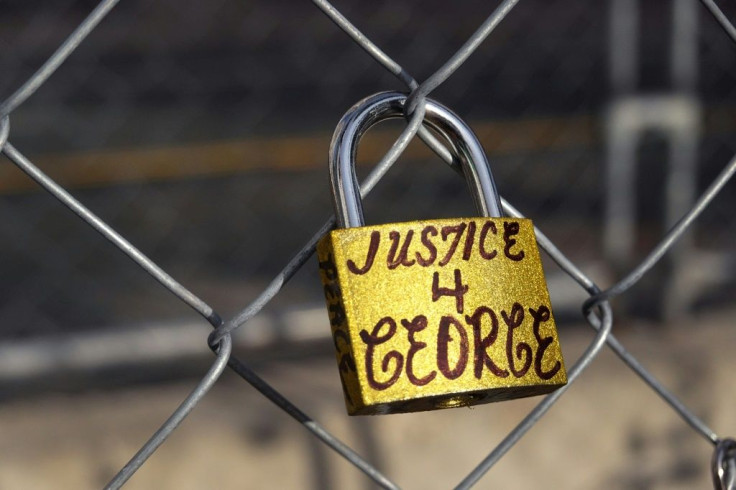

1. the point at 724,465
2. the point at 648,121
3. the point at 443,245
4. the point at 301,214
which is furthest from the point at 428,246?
the point at 301,214

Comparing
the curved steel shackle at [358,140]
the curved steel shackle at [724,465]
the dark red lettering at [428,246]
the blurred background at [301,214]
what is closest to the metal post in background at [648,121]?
the blurred background at [301,214]

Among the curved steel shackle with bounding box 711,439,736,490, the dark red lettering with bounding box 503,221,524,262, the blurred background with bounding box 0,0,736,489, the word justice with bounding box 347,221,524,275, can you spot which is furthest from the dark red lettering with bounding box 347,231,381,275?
the blurred background with bounding box 0,0,736,489

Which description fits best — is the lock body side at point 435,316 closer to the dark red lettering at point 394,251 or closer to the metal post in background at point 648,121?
the dark red lettering at point 394,251

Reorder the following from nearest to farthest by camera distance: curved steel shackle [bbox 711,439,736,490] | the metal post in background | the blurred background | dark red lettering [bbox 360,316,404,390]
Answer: dark red lettering [bbox 360,316,404,390] < curved steel shackle [bbox 711,439,736,490] < the blurred background < the metal post in background

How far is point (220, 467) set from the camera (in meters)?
1.66

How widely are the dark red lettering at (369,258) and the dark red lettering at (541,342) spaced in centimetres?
13

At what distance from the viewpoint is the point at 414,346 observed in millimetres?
582

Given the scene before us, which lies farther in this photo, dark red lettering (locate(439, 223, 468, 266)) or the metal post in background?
the metal post in background

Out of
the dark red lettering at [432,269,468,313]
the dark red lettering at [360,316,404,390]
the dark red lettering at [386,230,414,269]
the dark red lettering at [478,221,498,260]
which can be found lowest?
the dark red lettering at [360,316,404,390]

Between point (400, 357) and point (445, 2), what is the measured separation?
6.49m

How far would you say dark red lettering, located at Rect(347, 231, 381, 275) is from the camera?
1.91 ft

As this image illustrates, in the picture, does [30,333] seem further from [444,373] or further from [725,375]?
[444,373]

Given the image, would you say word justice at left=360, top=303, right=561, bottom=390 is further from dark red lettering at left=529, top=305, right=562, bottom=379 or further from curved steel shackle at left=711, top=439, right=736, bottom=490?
curved steel shackle at left=711, top=439, right=736, bottom=490

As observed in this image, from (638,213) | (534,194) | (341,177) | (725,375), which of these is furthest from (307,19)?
(341,177)
